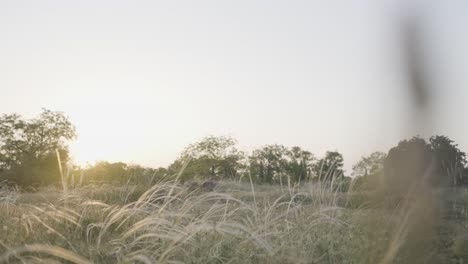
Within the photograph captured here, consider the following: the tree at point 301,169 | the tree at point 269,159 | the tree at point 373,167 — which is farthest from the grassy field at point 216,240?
the tree at point 269,159

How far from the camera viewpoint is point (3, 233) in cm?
511

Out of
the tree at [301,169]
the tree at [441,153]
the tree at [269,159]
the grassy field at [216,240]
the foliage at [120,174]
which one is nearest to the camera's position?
the tree at [441,153]

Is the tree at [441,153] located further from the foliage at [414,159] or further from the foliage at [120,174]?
the foliage at [120,174]

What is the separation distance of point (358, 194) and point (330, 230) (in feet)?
8.38

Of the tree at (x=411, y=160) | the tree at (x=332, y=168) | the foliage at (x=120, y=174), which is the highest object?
the foliage at (x=120, y=174)

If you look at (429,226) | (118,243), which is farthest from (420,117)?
(118,243)

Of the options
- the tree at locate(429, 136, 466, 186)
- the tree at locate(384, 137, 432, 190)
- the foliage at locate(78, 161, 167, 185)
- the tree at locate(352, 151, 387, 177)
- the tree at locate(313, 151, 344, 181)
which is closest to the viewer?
the tree at locate(384, 137, 432, 190)

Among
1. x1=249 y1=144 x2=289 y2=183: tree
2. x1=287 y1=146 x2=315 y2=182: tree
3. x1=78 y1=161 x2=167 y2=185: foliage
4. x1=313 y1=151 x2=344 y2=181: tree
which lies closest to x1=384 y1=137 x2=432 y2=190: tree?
x1=313 y1=151 x2=344 y2=181: tree

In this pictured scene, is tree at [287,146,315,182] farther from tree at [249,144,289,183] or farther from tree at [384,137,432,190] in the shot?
tree at [249,144,289,183]

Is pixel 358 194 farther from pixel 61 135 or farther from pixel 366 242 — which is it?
pixel 61 135

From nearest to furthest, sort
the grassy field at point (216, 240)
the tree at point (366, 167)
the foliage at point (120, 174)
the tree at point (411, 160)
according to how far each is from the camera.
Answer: the tree at point (411, 160) < the grassy field at point (216, 240) < the tree at point (366, 167) < the foliage at point (120, 174)

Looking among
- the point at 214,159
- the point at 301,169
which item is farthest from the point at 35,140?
the point at 301,169

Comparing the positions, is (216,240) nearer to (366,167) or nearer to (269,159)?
(366,167)

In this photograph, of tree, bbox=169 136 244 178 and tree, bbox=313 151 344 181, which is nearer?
tree, bbox=313 151 344 181
